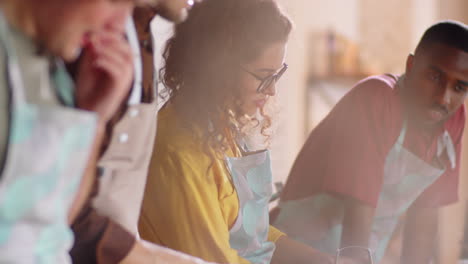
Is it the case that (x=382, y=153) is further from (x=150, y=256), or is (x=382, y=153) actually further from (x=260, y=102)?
(x=150, y=256)

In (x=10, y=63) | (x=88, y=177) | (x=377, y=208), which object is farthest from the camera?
(x=377, y=208)

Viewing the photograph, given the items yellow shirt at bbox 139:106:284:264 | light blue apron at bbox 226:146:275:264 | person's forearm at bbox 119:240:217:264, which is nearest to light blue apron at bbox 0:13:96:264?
person's forearm at bbox 119:240:217:264

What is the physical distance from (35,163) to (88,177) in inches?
4.3

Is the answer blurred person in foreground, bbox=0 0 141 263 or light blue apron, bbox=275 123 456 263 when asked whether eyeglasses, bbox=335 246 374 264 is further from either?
blurred person in foreground, bbox=0 0 141 263

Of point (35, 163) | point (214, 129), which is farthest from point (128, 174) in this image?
point (214, 129)

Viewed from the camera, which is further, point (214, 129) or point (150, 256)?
point (214, 129)

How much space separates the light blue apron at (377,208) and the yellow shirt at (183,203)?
44cm

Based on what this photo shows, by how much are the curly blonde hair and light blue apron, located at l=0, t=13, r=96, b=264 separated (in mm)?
434

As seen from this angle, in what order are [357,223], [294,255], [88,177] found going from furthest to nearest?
[357,223], [294,255], [88,177]

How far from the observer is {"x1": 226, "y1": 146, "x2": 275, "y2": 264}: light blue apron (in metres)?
1.00

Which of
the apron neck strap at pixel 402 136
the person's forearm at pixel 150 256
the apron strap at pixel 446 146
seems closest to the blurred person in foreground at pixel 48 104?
the person's forearm at pixel 150 256

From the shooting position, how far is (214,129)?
97cm

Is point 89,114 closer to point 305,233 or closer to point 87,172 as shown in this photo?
point 87,172

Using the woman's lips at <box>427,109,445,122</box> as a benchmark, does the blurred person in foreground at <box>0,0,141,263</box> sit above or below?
above
